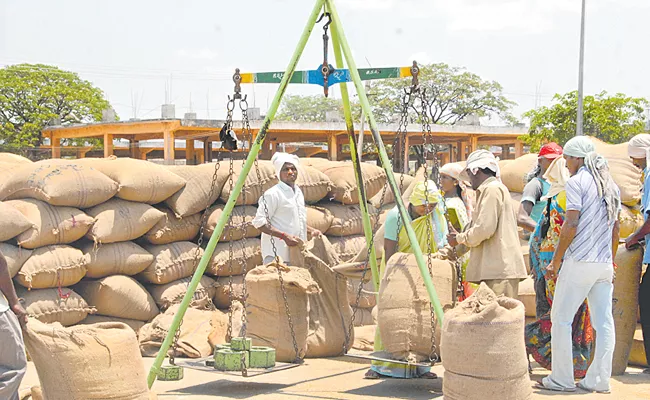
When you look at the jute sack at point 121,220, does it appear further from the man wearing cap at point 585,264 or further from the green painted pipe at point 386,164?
the man wearing cap at point 585,264

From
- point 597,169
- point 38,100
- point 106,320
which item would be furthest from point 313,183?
point 38,100

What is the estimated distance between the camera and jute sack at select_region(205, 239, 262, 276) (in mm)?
7883

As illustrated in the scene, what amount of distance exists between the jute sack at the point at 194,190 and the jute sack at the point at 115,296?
0.79m

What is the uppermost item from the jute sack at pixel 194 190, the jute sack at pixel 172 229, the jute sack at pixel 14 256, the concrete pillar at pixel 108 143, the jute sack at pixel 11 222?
the concrete pillar at pixel 108 143

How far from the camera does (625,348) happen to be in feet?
20.3

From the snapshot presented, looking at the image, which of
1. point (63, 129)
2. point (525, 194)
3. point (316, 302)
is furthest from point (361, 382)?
point (63, 129)

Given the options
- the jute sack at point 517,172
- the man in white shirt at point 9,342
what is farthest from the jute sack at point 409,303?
the jute sack at point 517,172

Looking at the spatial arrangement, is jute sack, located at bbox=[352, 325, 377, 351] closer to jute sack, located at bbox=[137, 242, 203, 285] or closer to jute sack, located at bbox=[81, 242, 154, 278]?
jute sack, located at bbox=[137, 242, 203, 285]

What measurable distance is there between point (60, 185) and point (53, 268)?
2.23 feet

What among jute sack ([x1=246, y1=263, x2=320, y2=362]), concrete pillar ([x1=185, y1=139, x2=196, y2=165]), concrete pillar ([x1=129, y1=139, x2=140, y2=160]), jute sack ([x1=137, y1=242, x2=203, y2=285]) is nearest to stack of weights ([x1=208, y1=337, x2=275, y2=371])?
jute sack ([x1=246, y1=263, x2=320, y2=362])

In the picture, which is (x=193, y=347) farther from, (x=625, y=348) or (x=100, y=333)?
(x=625, y=348)

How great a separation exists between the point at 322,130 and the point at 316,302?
827 inches

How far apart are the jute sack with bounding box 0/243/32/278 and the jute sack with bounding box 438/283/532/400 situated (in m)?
3.66

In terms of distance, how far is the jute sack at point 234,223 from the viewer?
25.6ft
